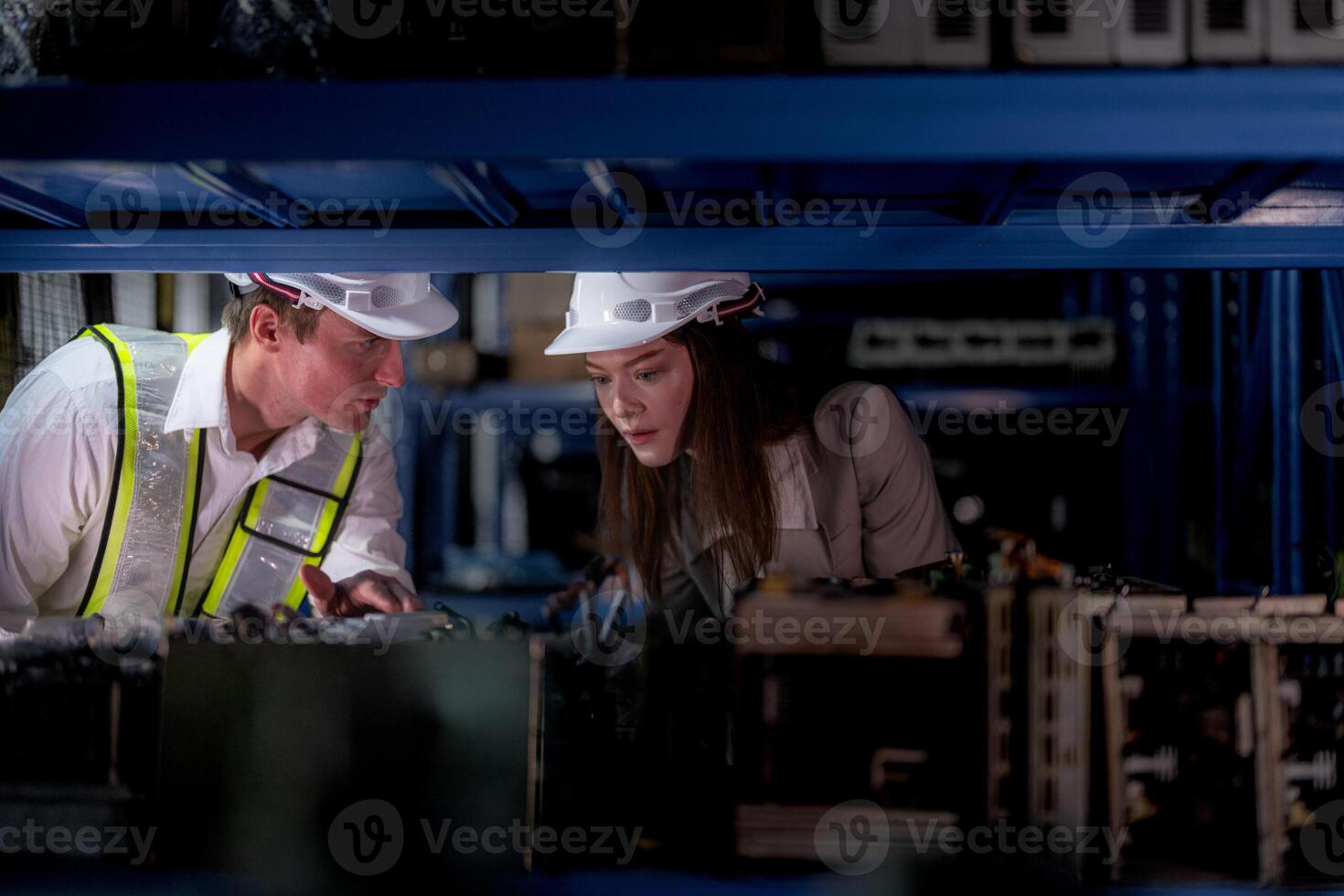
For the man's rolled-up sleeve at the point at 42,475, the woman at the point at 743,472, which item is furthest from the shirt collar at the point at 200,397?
the woman at the point at 743,472

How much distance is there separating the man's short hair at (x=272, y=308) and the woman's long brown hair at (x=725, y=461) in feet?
2.12

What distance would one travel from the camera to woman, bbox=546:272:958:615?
1856 mm

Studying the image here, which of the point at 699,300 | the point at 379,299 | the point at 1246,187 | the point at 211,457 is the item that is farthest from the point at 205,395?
the point at 1246,187

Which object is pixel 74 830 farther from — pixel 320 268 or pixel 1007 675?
pixel 1007 675

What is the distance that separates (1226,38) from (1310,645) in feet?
2.13

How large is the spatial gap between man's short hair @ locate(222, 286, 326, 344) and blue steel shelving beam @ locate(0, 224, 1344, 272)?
1.18ft

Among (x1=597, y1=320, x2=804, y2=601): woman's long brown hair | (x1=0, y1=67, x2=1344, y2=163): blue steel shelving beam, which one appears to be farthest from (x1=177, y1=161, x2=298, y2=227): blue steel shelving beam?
(x1=597, y1=320, x2=804, y2=601): woman's long brown hair

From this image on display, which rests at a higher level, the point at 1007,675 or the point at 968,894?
the point at 1007,675

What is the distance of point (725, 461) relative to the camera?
191cm

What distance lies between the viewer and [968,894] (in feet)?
3.53

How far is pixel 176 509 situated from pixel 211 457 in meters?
0.11

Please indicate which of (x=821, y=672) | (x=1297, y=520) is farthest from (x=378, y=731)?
(x=1297, y=520)

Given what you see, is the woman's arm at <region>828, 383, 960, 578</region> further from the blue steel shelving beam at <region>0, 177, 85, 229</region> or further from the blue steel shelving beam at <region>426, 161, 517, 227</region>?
the blue steel shelving beam at <region>0, 177, 85, 229</region>

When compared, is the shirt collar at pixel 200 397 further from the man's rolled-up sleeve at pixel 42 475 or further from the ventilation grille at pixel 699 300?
the ventilation grille at pixel 699 300
